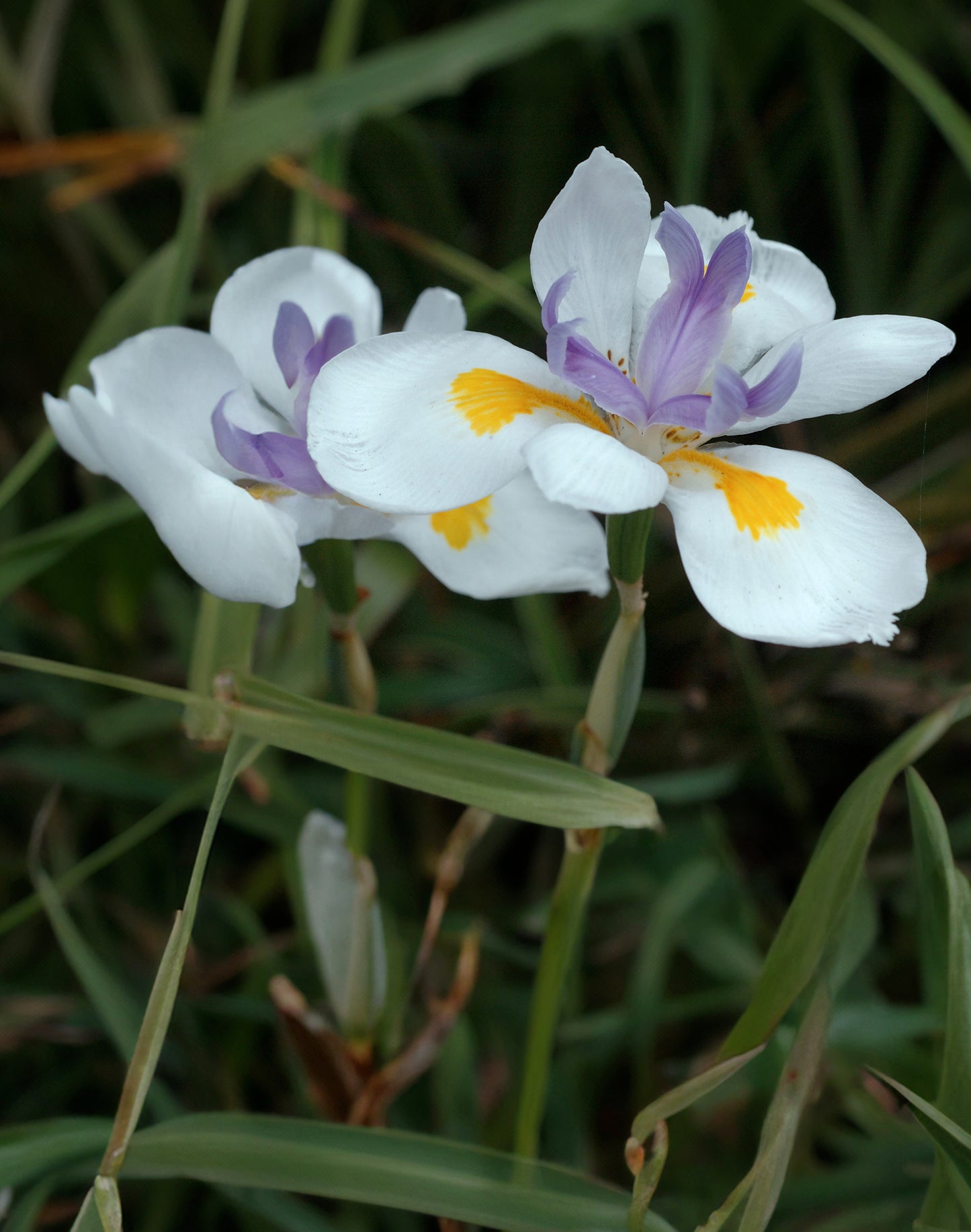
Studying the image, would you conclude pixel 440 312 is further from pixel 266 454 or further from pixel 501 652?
pixel 501 652

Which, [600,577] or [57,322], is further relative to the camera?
[57,322]

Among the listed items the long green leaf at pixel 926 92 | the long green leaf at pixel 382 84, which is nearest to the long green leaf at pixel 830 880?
the long green leaf at pixel 926 92

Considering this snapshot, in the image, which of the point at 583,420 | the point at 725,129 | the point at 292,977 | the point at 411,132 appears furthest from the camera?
the point at 725,129

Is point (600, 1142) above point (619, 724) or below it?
below

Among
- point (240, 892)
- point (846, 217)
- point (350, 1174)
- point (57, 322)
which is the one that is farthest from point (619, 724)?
point (57, 322)

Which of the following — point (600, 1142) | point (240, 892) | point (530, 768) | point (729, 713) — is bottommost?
point (600, 1142)

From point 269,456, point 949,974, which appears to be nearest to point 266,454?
point 269,456

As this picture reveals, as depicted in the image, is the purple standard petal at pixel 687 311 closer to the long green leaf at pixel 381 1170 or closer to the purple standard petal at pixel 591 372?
the purple standard petal at pixel 591 372

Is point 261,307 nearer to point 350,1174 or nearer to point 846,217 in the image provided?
point 350,1174
